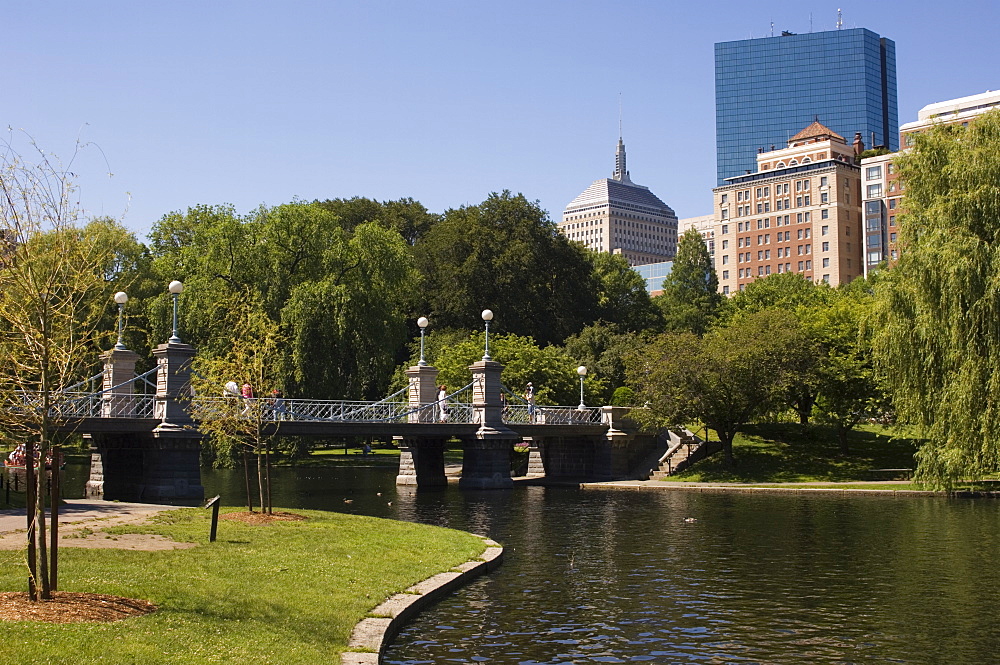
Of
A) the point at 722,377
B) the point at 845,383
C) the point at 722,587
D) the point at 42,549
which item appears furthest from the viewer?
the point at 845,383

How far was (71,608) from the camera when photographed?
1286 centimetres

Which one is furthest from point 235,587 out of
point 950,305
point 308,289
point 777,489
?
point 308,289

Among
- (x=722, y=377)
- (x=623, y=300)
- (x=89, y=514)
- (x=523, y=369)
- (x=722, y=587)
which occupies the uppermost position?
(x=623, y=300)

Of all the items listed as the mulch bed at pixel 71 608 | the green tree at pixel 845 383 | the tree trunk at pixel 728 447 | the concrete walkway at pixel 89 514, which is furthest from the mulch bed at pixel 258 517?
the green tree at pixel 845 383

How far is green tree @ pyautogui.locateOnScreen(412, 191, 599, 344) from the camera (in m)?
79.1

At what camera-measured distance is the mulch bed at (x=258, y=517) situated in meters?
24.2

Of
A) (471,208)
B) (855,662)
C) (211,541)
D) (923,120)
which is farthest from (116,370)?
(923,120)

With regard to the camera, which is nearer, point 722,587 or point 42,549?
point 42,549

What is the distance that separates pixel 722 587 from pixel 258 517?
10.9 meters

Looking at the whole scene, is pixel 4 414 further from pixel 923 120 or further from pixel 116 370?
pixel 923 120

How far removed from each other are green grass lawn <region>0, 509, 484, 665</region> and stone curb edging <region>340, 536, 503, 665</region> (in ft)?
0.63

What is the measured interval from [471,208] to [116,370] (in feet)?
158

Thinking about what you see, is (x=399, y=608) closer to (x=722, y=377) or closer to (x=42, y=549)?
(x=42, y=549)

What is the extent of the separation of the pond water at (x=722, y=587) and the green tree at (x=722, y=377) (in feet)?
49.9
